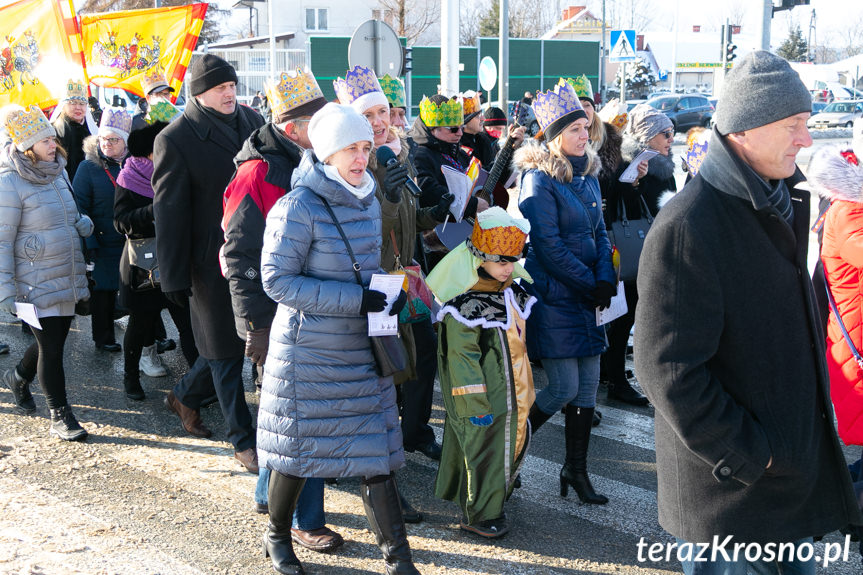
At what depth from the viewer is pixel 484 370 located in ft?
13.8

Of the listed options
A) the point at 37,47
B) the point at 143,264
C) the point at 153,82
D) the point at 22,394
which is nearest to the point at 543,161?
the point at 143,264

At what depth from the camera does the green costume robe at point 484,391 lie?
413 centimetres

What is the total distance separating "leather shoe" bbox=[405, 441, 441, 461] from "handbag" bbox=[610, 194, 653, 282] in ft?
5.85

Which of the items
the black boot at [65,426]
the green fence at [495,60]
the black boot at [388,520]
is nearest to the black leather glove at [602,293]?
the black boot at [388,520]

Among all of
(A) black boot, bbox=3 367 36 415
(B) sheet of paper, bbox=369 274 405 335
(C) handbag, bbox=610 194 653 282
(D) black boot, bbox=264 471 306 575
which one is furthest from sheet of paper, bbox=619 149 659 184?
(A) black boot, bbox=3 367 36 415

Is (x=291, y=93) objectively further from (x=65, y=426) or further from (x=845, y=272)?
(x=845, y=272)

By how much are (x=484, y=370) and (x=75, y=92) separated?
6152mm

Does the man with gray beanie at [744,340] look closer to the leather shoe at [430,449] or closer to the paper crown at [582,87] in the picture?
the leather shoe at [430,449]

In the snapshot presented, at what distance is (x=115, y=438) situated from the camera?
18.0 feet

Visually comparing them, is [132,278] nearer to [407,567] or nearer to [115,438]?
[115,438]

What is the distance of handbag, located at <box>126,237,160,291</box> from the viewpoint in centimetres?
608

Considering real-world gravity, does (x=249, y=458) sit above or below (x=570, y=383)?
below

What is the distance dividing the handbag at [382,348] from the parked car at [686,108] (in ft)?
112

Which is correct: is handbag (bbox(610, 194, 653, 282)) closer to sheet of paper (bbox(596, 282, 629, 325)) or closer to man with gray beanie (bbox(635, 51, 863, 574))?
sheet of paper (bbox(596, 282, 629, 325))
